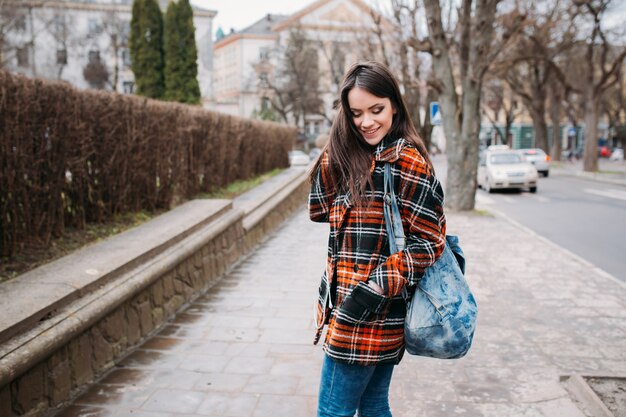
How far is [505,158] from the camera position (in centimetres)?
2311

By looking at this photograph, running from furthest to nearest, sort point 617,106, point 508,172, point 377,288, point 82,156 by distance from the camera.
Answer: point 617,106
point 508,172
point 82,156
point 377,288

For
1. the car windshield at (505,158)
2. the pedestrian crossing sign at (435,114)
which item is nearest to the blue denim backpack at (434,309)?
the pedestrian crossing sign at (435,114)

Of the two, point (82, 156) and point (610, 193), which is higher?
point (82, 156)

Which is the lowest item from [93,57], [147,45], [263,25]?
[147,45]

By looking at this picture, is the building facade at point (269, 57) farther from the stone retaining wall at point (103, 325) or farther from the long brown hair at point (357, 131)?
the long brown hair at point (357, 131)

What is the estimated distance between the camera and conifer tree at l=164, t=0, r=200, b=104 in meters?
32.8

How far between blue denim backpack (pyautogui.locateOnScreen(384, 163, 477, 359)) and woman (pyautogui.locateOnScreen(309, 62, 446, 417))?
35 millimetres

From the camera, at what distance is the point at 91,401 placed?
3.79 meters

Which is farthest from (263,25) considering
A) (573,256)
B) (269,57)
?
(573,256)

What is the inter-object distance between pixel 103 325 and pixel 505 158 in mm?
21056

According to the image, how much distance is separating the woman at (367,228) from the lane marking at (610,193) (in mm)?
18970

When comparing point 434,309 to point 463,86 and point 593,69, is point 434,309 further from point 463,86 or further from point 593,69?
point 593,69

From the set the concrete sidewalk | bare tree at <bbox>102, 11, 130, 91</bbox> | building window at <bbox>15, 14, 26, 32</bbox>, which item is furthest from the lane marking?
bare tree at <bbox>102, 11, 130, 91</bbox>

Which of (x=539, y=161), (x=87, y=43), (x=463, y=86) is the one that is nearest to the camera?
(x=463, y=86)
